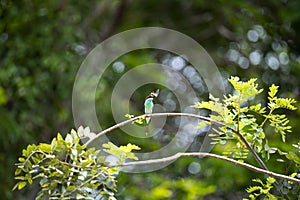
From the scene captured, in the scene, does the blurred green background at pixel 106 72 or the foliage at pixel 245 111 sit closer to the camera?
the foliage at pixel 245 111

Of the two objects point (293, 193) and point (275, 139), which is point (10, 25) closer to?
point (275, 139)

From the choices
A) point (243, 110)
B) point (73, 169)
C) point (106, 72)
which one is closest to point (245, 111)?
point (243, 110)

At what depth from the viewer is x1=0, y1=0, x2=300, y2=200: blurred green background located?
10.5 ft

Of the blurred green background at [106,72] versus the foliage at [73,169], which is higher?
the blurred green background at [106,72]

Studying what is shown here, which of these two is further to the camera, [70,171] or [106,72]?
[106,72]

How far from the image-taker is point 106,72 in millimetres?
3527

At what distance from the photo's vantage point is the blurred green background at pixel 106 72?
3206mm

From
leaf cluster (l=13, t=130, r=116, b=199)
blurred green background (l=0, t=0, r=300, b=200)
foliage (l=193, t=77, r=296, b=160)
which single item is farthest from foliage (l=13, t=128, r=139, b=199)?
blurred green background (l=0, t=0, r=300, b=200)

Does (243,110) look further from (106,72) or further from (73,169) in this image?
(106,72)

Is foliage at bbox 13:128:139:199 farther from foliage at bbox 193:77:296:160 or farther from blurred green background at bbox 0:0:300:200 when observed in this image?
blurred green background at bbox 0:0:300:200

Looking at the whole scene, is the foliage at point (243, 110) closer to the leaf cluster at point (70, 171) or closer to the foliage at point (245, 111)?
the foliage at point (245, 111)

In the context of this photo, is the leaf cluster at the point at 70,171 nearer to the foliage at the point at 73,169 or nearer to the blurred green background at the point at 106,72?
the foliage at the point at 73,169

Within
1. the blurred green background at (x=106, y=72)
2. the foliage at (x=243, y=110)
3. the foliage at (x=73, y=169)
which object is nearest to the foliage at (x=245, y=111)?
the foliage at (x=243, y=110)

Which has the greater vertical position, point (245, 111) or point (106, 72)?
point (106, 72)
